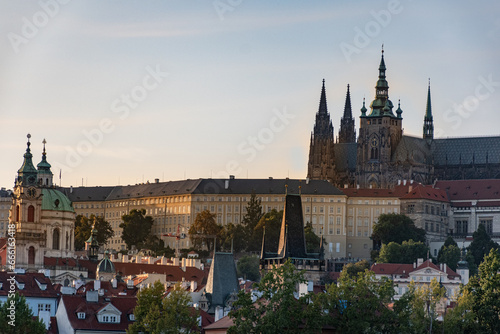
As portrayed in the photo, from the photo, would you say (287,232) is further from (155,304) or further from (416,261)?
(416,261)

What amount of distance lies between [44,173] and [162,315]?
9064cm

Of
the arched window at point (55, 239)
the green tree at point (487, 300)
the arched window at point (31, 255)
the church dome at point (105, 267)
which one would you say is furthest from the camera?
the arched window at point (55, 239)

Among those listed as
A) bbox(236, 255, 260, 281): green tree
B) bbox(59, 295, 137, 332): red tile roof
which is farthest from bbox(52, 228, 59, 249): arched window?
bbox(59, 295, 137, 332): red tile roof

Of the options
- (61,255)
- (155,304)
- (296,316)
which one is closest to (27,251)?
(61,255)

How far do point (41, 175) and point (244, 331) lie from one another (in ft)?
320

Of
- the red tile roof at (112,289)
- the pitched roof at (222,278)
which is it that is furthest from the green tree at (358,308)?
the red tile roof at (112,289)

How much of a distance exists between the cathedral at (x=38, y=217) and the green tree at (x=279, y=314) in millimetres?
74240

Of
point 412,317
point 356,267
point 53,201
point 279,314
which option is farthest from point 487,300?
point 356,267

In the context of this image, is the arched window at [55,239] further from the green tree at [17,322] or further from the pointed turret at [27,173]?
the green tree at [17,322]

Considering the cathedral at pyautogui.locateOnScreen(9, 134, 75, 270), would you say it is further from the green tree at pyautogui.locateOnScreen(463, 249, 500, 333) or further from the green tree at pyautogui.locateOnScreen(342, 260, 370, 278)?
the green tree at pyautogui.locateOnScreen(463, 249, 500, 333)

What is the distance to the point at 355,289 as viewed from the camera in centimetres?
9219

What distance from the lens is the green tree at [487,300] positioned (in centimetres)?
9703

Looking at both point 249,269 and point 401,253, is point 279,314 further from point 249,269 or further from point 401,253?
point 401,253

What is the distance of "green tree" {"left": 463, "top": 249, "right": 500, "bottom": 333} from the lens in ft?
318
